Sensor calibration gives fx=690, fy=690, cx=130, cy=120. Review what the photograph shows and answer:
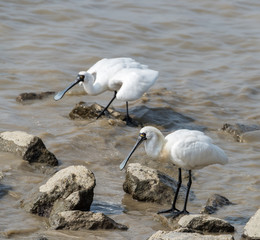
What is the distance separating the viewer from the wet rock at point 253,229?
23.7 feet

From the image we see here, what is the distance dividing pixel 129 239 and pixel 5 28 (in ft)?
32.9

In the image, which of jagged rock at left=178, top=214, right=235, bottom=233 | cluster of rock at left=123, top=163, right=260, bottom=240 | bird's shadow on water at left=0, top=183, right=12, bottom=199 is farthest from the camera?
bird's shadow on water at left=0, top=183, right=12, bottom=199

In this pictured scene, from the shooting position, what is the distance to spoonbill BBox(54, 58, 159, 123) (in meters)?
11.6

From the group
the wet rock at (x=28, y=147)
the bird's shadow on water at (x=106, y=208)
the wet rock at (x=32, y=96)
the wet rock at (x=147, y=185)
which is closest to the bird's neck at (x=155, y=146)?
the wet rock at (x=147, y=185)

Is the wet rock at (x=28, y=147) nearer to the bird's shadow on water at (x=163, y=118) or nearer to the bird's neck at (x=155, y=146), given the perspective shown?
the bird's neck at (x=155, y=146)

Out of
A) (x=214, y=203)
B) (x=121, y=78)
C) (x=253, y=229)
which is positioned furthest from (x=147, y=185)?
(x=121, y=78)

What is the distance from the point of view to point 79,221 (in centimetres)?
726

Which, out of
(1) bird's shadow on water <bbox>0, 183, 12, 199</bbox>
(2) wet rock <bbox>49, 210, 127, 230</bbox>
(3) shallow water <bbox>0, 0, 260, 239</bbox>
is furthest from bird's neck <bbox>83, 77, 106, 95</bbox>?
(2) wet rock <bbox>49, 210, 127, 230</bbox>

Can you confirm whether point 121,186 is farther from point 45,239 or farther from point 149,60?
point 149,60

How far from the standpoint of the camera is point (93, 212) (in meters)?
7.44

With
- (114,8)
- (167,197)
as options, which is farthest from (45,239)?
(114,8)

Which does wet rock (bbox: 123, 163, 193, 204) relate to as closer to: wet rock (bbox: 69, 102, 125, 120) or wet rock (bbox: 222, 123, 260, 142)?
wet rock (bbox: 222, 123, 260, 142)

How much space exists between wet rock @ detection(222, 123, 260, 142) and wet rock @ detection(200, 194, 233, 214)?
282cm

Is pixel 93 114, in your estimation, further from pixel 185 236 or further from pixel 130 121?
pixel 185 236
